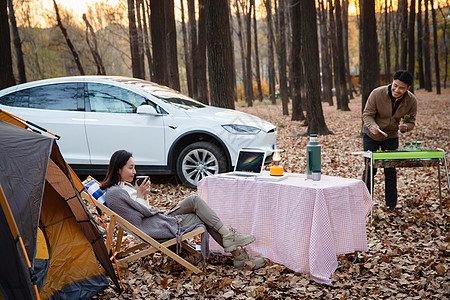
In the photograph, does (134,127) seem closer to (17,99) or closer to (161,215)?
(17,99)

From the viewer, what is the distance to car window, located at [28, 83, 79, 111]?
7613mm

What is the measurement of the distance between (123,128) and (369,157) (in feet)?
13.6

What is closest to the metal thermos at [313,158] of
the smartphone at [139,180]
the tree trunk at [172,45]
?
the smartphone at [139,180]

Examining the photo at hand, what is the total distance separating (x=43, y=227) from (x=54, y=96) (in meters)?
4.03

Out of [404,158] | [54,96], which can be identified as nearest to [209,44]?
[54,96]

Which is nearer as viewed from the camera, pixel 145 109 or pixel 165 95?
pixel 145 109

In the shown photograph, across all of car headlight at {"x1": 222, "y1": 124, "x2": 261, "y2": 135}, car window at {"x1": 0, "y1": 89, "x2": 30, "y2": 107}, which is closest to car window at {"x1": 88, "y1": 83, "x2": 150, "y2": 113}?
car window at {"x1": 0, "y1": 89, "x2": 30, "y2": 107}

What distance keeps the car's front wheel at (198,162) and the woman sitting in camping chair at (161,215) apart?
2908 mm

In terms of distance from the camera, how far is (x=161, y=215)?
4.41 metres

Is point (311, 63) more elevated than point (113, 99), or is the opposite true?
point (311, 63)

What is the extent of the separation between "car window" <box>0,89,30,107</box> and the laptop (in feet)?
15.6

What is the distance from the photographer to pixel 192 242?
5.35 m

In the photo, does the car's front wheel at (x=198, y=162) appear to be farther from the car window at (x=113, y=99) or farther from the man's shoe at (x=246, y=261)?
the man's shoe at (x=246, y=261)

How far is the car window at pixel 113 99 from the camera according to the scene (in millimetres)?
7508
